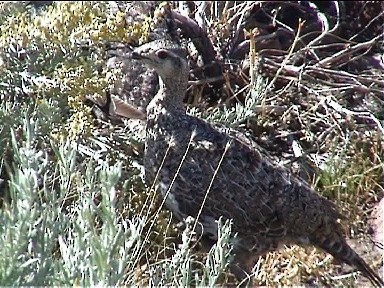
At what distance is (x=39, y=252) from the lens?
2.68m

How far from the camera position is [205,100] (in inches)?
224

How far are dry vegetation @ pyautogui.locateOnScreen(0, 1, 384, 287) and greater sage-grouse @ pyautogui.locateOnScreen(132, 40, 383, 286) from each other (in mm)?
234

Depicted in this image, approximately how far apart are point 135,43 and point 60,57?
0.49 m

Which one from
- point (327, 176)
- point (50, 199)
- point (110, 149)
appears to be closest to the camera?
point (50, 199)

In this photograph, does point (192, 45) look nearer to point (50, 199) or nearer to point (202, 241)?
point (202, 241)

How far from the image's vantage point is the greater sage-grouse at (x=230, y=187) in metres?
4.19

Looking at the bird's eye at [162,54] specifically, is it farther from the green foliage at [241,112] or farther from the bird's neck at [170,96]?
the green foliage at [241,112]

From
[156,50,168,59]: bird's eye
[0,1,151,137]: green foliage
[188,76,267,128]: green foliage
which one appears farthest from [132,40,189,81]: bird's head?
[188,76,267,128]: green foliage

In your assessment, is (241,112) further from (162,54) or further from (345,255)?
(345,255)

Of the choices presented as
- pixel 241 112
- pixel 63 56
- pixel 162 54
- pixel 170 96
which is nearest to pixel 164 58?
pixel 162 54

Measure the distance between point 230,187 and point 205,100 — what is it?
1.59 metres

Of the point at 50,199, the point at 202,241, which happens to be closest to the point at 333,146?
the point at 202,241

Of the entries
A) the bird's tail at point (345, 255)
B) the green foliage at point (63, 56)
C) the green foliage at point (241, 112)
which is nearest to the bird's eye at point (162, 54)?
the green foliage at point (63, 56)

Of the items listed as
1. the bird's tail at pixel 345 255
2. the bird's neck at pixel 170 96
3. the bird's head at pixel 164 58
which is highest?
the bird's head at pixel 164 58
